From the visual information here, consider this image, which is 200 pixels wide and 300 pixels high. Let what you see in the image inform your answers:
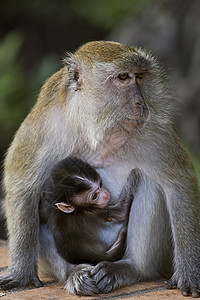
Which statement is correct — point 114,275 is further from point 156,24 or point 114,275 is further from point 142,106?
point 156,24

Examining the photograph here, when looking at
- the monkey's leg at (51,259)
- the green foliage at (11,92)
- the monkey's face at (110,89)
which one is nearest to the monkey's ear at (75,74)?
the monkey's face at (110,89)

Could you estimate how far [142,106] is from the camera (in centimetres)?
419

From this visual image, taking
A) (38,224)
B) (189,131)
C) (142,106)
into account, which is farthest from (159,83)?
(189,131)

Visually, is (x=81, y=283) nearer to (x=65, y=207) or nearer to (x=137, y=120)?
(x=65, y=207)

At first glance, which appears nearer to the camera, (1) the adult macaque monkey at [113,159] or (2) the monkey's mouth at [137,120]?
(2) the monkey's mouth at [137,120]

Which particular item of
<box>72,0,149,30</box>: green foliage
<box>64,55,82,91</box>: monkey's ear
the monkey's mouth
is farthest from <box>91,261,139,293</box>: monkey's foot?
<box>72,0,149,30</box>: green foliage

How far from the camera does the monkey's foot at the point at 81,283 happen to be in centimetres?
416

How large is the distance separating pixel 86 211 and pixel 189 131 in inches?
197

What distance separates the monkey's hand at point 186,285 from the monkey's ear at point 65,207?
0.80 m

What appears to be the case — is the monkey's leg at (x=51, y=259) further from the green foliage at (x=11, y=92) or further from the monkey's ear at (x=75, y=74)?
the green foliage at (x=11, y=92)

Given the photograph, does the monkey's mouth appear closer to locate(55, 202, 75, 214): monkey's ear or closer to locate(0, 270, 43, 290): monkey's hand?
locate(55, 202, 75, 214): monkey's ear

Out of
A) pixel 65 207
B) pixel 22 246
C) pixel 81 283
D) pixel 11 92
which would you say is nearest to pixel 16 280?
pixel 22 246

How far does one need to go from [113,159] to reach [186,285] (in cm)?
95

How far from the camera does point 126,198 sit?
180 inches
